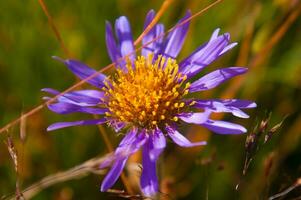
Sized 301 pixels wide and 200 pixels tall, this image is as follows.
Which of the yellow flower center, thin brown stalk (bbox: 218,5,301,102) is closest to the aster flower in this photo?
the yellow flower center

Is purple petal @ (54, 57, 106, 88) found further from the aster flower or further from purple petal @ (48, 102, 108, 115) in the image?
purple petal @ (48, 102, 108, 115)

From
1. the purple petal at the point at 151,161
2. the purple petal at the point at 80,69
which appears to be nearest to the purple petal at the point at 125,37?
the purple petal at the point at 80,69

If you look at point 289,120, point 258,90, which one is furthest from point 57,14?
point 289,120

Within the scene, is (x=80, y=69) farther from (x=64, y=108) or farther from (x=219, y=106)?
(x=219, y=106)

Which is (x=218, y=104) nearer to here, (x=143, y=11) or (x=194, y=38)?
(x=194, y=38)

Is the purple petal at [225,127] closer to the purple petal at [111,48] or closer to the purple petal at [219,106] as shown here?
the purple petal at [219,106]

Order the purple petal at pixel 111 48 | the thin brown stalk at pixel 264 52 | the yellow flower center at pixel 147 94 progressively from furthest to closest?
the thin brown stalk at pixel 264 52 < the purple petal at pixel 111 48 < the yellow flower center at pixel 147 94

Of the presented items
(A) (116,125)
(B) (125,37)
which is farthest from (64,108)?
(B) (125,37)
